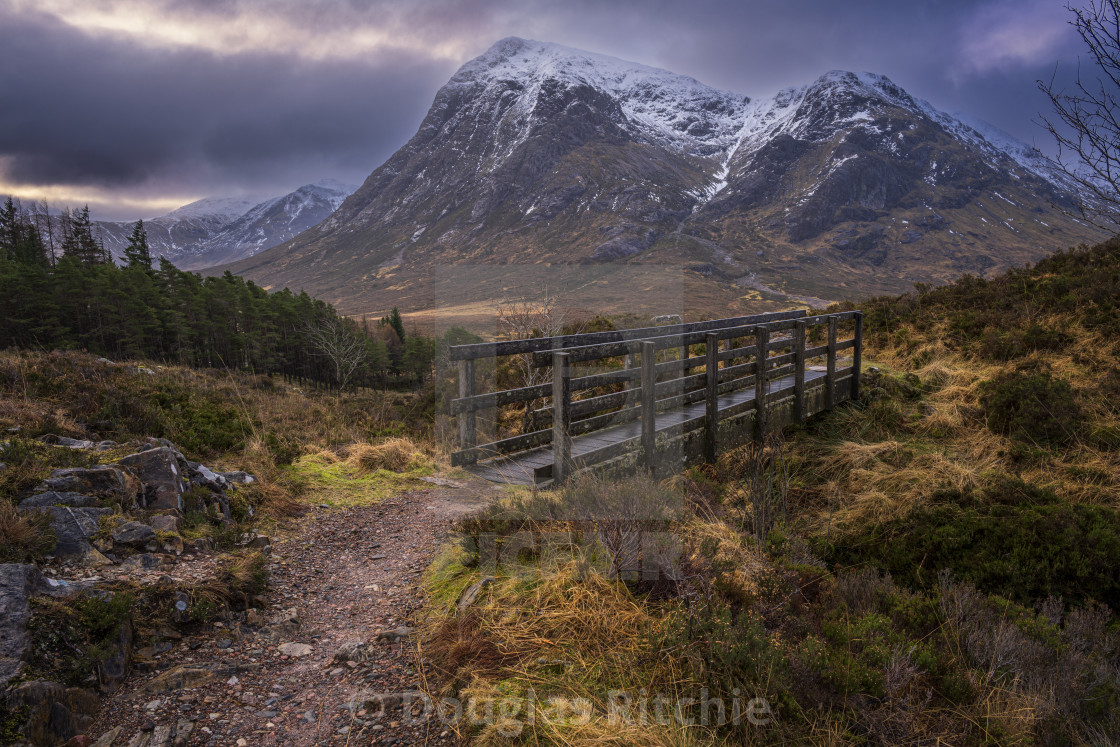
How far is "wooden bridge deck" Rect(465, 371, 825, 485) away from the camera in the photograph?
4.73 m

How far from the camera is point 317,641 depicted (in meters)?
3.80

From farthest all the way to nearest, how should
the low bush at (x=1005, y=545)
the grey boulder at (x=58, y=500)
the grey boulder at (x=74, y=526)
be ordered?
the low bush at (x=1005, y=545) → the grey boulder at (x=58, y=500) → the grey boulder at (x=74, y=526)

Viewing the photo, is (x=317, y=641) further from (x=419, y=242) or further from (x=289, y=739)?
(x=419, y=242)

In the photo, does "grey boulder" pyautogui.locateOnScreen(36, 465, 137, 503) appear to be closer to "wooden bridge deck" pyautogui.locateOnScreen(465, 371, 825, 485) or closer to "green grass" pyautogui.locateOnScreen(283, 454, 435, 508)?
"green grass" pyautogui.locateOnScreen(283, 454, 435, 508)

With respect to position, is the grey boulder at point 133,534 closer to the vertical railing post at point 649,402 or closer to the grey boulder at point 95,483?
the grey boulder at point 95,483

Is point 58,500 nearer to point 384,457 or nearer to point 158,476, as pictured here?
point 158,476

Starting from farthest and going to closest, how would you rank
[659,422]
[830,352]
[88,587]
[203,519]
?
[830,352] < [659,422] < [203,519] < [88,587]

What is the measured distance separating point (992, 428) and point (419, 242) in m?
197

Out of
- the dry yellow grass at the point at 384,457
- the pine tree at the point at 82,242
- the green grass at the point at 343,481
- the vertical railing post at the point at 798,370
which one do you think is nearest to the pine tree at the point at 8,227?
the pine tree at the point at 82,242

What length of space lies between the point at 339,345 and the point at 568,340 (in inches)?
1159

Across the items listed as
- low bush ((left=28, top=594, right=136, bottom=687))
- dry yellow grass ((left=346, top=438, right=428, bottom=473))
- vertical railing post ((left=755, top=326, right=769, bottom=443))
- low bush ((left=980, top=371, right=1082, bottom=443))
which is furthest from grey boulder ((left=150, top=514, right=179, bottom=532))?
low bush ((left=980, top=371, right=1082, bottom=443))

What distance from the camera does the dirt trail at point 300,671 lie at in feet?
9.08

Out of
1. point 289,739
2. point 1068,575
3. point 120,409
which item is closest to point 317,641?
point 289,739

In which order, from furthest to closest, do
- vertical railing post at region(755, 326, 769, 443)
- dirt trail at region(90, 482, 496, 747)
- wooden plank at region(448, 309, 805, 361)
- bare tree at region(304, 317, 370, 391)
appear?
bare tree at region(304, 317, 370, 391) → vertical railing post at region(755, 326, 769, 443) → wooden plank at region(448, 309, 805, 361) → dirt trail at region(90, 482, 496, 747)
